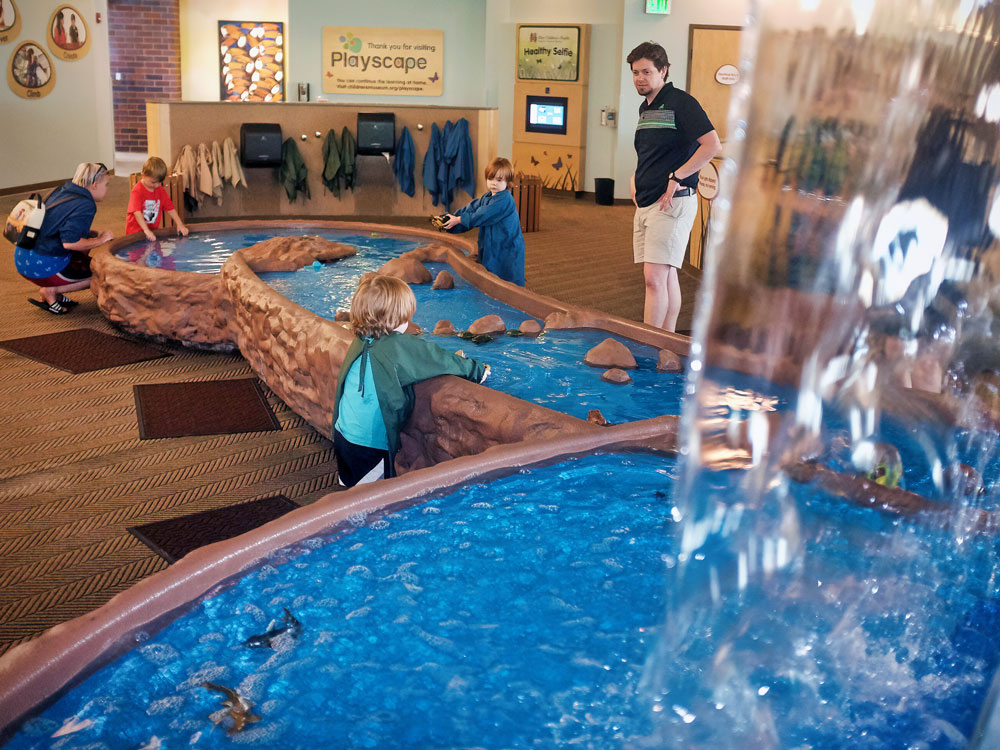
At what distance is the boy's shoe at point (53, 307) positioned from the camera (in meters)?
6.39

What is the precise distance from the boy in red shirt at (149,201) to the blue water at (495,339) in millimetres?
197

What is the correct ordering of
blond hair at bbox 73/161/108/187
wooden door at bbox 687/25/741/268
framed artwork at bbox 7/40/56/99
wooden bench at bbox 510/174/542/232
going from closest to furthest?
blond hair at bbox 73/161/108/187 → wooden bench at bbox 510/174/542/232 → wooden door at bbox 687/25/741/268 → framed artwork at bbox 7/40/56/99

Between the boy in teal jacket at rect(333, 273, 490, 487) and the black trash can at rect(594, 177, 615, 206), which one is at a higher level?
the black trash can at rect(594, 177, 615, 206)

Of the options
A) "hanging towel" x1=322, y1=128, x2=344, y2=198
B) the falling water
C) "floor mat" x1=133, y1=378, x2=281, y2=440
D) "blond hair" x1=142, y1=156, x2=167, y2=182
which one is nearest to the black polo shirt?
"floor mat" x1=133, y1=378, x2=281, y2=440

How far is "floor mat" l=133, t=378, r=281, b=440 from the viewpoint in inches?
172

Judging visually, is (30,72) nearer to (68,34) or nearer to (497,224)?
(68,34)

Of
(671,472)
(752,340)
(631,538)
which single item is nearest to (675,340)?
(671,472)

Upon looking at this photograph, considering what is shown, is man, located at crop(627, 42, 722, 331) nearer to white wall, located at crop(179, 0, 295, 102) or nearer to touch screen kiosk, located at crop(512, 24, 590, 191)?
touch screen kiosk, located at crop(512, 24, 590, 191)

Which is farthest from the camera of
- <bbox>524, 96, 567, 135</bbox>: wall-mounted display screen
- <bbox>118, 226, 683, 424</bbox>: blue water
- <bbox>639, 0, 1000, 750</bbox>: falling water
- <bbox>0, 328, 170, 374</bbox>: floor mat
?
<bbox>524, 96, 567, 135</bbox>: wall-mounted display screen

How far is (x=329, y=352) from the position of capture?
13.0ft

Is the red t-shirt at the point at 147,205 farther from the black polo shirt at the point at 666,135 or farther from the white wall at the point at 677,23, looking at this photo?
the white wall at the point at 677,23

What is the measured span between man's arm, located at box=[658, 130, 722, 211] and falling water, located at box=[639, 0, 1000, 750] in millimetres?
2458

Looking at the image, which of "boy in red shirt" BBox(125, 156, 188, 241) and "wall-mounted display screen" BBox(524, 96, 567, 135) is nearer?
"boy in red shirt" BBox(125, 156, 188, 241)

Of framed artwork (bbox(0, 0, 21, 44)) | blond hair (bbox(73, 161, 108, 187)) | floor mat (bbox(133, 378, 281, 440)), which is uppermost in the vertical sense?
framed artwork (bbox(0, 0, 21, 44))
